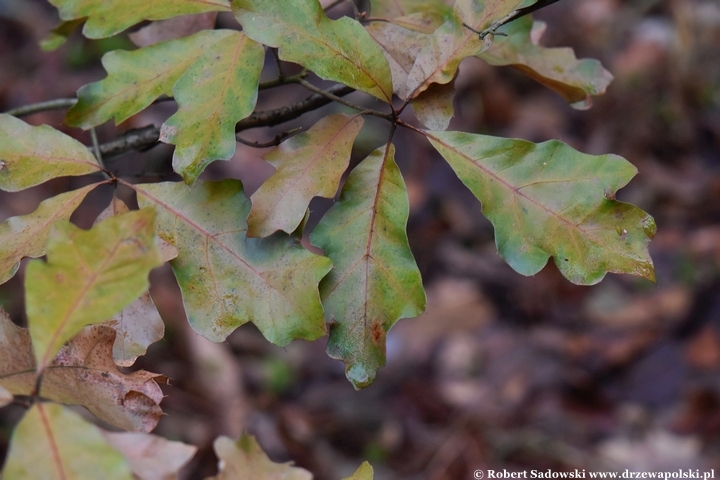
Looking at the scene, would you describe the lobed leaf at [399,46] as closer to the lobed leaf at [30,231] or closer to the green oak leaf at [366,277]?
the green oak leaf at [366,277]

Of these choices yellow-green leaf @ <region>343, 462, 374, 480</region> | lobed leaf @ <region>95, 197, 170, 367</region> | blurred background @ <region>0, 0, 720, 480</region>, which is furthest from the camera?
blurred background @ <region>0, 0, 720, 480</region>

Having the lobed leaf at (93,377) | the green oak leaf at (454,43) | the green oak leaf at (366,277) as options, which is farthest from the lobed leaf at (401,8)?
the lobed leaf at (93,377)

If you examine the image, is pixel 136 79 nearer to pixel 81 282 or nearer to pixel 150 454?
pixel 81 282

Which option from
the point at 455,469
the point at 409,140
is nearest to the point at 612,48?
the point at 409,140

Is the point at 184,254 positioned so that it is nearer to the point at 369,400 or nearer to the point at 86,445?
the point at 86,445

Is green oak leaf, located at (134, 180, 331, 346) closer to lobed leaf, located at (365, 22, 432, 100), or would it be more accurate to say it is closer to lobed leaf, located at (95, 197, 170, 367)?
lobed leaf, located at (95, 197, 170, 367)

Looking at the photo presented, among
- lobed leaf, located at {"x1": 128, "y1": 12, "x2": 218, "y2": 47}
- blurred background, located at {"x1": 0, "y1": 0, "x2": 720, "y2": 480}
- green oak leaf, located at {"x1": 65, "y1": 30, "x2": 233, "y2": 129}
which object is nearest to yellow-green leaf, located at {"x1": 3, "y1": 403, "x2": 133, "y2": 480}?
green oak leaf, located at {"x1": 65, "y1": 30, "x2": 233, "y2": 129}
